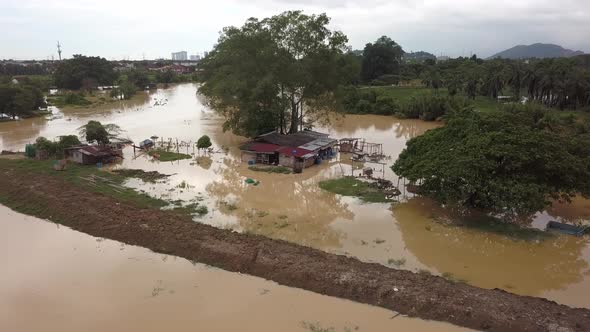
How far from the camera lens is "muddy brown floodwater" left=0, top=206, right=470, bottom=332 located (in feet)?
35.4

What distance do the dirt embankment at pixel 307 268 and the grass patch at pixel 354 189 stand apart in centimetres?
619

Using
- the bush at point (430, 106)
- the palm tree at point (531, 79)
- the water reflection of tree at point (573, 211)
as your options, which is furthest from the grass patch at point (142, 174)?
the palm tree at point (531, 79)

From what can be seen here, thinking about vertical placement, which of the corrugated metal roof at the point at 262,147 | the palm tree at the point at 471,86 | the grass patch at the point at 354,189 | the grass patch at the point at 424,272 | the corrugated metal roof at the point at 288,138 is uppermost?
the palm tree at the point at 471,86

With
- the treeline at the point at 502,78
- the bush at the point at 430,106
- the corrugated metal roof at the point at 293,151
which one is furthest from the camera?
the treeline at the point at 502,78

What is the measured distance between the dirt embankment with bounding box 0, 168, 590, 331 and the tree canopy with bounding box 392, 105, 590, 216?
16.5ft

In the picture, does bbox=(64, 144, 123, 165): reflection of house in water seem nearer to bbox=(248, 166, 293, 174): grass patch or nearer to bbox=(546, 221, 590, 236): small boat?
bbox=(248, 166, 293, 174): grass patch

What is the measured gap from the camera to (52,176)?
74.1 feet

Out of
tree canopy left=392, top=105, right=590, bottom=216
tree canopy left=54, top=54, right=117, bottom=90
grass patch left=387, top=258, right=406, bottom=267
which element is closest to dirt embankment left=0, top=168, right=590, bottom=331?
grass patch left=387, top=258, right=406, bottom=267

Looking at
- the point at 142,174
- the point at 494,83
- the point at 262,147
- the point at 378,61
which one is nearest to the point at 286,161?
the point at 262,147

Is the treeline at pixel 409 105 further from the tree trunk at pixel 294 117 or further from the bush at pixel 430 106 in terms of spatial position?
the tree trunk at pixel 294 117

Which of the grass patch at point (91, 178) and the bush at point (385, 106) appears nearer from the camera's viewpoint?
the grass patch at point (91, 178)

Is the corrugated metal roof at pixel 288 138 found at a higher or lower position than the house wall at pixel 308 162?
higher

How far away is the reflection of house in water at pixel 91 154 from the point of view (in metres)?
25.7

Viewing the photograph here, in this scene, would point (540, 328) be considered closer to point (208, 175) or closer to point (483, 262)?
point (483, 262)
